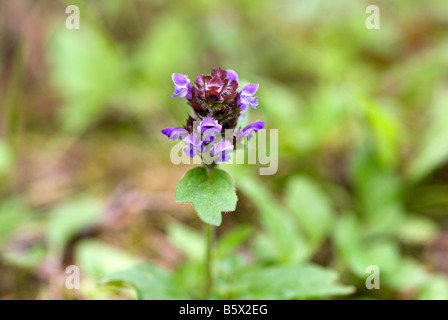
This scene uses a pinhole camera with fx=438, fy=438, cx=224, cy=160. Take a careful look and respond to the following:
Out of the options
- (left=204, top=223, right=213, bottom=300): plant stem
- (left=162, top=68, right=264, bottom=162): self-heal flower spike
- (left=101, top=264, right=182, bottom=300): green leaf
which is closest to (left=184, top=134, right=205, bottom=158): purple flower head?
(left=162, top=68, right=264, bottom=162): self-heal flower spike

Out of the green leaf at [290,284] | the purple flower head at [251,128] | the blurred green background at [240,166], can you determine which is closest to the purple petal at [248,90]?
the purple flower head at [251,128]

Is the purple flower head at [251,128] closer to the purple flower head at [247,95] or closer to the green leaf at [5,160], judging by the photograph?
the purple flower head at [247,95]

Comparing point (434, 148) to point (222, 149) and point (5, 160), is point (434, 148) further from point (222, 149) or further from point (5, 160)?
point (5, 160)

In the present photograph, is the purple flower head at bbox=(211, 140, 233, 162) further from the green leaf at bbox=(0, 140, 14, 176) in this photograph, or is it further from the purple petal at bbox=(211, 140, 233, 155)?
the green leaf at bbox=(0, 140, 14, 176)

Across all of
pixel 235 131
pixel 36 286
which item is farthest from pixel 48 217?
pixel 235 131

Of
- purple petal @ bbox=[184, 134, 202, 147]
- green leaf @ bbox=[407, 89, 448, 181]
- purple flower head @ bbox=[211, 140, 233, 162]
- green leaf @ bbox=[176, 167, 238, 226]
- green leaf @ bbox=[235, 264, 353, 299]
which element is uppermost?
green leaf @ bbox=[407, 89, 448, 181]

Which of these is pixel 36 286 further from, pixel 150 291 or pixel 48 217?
pixel 150 291
